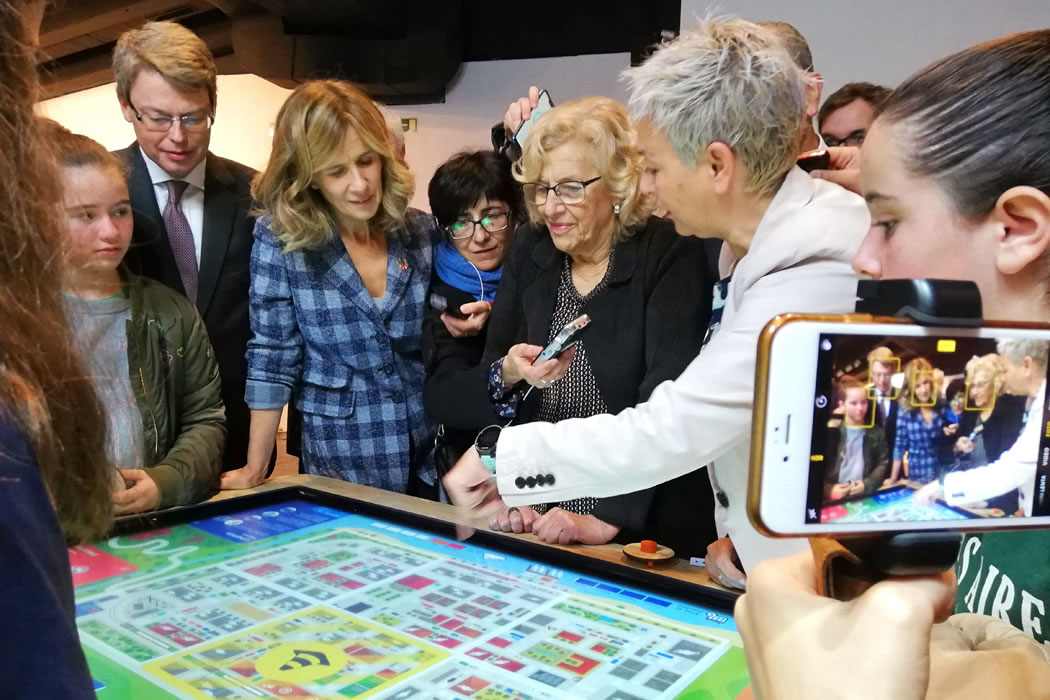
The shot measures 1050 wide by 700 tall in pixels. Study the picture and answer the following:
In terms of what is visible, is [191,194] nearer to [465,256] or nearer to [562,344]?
[465,256]

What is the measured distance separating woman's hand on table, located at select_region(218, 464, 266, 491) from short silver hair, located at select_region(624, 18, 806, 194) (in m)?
1.22

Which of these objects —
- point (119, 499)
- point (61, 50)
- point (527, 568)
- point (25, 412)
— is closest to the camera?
point (25, 412)

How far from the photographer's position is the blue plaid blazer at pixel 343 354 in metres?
1.94

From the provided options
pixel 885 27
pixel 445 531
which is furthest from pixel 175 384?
pixel 885 27

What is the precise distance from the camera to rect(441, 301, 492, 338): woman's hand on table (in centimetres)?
189

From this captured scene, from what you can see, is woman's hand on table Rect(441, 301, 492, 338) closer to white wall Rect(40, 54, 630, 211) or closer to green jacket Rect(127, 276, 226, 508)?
green jacket Rect(127, 276, 226, 508)

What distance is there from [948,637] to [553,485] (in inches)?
24.0

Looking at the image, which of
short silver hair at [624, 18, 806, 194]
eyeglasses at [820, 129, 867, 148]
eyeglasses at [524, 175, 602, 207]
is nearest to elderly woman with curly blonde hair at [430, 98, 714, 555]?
eyeglasses at [524, 175, 602, 207]

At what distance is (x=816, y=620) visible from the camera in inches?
20.1

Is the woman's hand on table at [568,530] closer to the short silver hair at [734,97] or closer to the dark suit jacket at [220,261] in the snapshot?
the short silver hair at [734,97]

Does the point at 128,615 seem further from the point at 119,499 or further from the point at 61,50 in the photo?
the point at 61,50

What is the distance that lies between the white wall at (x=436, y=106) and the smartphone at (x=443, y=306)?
317 centimetres

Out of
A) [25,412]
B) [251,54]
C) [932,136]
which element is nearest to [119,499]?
[25,412]

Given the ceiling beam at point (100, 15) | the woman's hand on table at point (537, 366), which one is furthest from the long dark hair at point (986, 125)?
the ceiling beam at point (100, 15)
